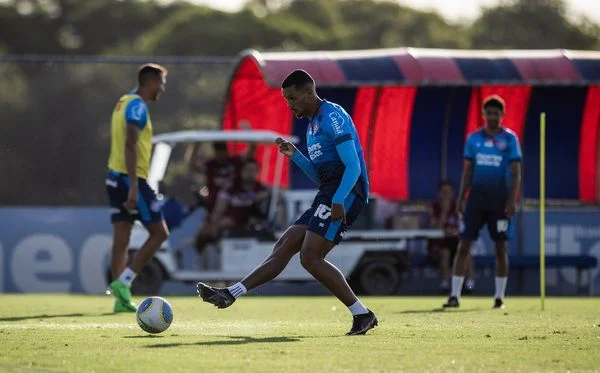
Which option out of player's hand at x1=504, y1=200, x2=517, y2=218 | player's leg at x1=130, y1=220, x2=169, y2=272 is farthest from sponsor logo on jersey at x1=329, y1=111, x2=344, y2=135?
player's hand at x1=504, y1=200, x2=517, y2=218

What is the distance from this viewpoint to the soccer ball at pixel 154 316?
11586mm

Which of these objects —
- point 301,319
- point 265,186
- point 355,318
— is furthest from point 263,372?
point 265,186

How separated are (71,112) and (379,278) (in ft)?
17.6

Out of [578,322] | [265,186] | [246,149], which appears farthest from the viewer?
Result: [246,149]

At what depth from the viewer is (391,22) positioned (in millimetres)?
74562

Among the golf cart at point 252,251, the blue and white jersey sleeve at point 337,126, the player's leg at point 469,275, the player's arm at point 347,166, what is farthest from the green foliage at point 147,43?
the player's arm at point 347,166

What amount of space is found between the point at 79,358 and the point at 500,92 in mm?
16472

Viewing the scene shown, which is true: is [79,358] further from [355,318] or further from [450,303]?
[450,303]

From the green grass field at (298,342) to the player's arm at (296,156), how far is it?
47.7 inches

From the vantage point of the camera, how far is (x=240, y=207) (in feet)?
74.2

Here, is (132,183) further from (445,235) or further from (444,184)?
(444,184)

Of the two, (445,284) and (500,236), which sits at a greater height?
(500,236)

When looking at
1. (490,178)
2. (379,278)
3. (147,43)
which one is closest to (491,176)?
(490,178)

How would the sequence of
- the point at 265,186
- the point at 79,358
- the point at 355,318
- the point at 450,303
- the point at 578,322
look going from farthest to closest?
1. the point at 265,186
2. the point at 450,303
3. the point at 578,322
4. the point at 355,318
5. the point at 79,358
